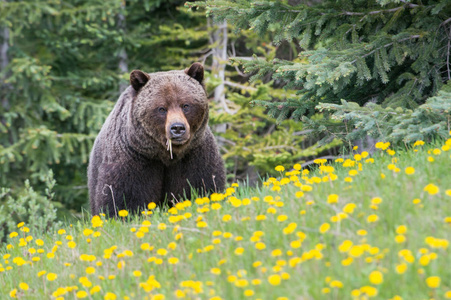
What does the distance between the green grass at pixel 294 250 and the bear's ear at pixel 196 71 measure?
2275 mm

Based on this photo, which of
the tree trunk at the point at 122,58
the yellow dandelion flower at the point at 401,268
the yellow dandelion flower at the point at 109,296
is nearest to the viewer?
the yellow dandelion flower at the point at 401,268

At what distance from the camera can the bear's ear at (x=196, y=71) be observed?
22.1ft

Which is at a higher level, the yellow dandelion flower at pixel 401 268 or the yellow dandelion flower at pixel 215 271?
the yellow dandelion flower at pixel 401 268

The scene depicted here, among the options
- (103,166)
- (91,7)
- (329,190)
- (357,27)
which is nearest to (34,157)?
(91,7)

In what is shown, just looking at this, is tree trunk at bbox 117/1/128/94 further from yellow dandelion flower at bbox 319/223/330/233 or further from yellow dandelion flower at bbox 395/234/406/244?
Result: yellow dandelion flower at bbox 395/234/406/244

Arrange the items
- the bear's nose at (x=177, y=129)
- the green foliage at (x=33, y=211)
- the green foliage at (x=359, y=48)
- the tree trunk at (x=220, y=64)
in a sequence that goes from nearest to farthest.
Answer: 1. the green foliage at (x=359, y=48)
2. the bear's nose at (x=177, y=129)
3. the green foliage at (x=33, y=211)
4. the tree trunk at (x=220, y=64)

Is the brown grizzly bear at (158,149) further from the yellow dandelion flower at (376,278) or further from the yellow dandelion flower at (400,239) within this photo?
the yellow dandelion flower at (376,278)

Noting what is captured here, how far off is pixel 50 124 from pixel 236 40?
5.54 metres

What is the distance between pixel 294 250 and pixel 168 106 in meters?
3.26

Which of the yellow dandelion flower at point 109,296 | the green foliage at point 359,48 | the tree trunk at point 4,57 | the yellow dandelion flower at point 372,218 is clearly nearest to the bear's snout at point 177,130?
the green foliage at point 359,48

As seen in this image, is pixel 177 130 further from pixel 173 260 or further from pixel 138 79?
pixel 173 260

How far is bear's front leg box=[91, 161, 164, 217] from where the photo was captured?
6.38 m

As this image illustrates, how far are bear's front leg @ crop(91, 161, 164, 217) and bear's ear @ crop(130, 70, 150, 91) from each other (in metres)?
0.92

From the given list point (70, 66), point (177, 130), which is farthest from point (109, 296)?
point (70, 66)
